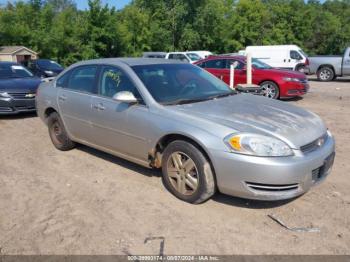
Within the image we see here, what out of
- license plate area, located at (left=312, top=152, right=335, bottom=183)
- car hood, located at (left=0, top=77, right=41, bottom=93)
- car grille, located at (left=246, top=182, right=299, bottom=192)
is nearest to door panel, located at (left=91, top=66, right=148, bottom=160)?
car grille, located at (left=246, top=182, right=299, bottom=192)

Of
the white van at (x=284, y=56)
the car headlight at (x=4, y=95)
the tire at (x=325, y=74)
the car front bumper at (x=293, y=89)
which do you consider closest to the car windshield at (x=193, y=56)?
the white van at (x=284, y=56)

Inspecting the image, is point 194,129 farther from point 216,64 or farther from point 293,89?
point 216,64

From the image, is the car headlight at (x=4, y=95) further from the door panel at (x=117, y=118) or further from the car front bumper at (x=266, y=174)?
the car front bumper at (x=266, y=174)

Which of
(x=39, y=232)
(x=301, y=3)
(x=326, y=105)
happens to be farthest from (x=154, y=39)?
(x=39, y=232)

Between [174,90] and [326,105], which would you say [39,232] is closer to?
[174,90]

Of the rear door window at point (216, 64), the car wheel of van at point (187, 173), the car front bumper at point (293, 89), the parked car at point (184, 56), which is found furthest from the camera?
the parked car at point (184, 56)

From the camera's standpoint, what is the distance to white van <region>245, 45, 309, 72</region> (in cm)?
2133

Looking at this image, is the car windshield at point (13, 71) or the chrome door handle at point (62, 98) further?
the car windshield at point (13, 71)

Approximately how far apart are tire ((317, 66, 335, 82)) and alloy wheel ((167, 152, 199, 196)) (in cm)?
1670

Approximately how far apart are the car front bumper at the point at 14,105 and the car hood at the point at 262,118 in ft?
19.3

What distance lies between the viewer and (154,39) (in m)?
39.2

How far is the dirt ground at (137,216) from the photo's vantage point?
322cm

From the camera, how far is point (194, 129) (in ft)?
12.4

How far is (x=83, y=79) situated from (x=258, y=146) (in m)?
3.02
